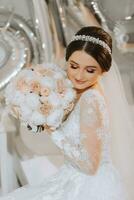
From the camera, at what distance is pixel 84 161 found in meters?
1.08

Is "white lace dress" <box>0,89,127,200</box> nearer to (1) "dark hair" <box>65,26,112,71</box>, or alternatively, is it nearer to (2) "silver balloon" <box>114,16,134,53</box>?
(1) "dark hair" <box>65,26,112,71</box>

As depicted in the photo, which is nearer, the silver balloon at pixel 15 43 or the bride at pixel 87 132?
the bride at pixel 87 132

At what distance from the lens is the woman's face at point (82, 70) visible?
105 cm

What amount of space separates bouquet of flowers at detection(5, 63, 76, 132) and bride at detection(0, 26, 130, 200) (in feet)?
0.11

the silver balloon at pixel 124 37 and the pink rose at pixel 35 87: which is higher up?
the silver balloon at pixel 124 37

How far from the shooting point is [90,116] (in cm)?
105

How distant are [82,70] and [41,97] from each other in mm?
119

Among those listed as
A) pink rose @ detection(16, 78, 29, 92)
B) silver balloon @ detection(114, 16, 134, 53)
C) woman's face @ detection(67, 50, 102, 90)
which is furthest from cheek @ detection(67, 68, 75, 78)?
silver balloon @ detection(114, 16, 134, 53)

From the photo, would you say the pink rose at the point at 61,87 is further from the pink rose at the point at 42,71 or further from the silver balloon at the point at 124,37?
the silver balloon at the point at 124,37

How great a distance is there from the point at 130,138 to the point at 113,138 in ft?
0.35

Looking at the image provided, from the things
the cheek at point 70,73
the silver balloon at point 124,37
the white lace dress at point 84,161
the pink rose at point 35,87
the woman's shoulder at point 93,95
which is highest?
the silver balloon at point 124,37

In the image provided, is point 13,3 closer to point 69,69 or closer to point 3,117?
point 3,117

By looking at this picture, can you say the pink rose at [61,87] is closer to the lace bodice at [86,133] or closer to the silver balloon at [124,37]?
the lace bodice at [86,133]

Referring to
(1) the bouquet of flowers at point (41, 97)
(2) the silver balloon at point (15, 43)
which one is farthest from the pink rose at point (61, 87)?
(2) the silver balloon at point (15, 43)
